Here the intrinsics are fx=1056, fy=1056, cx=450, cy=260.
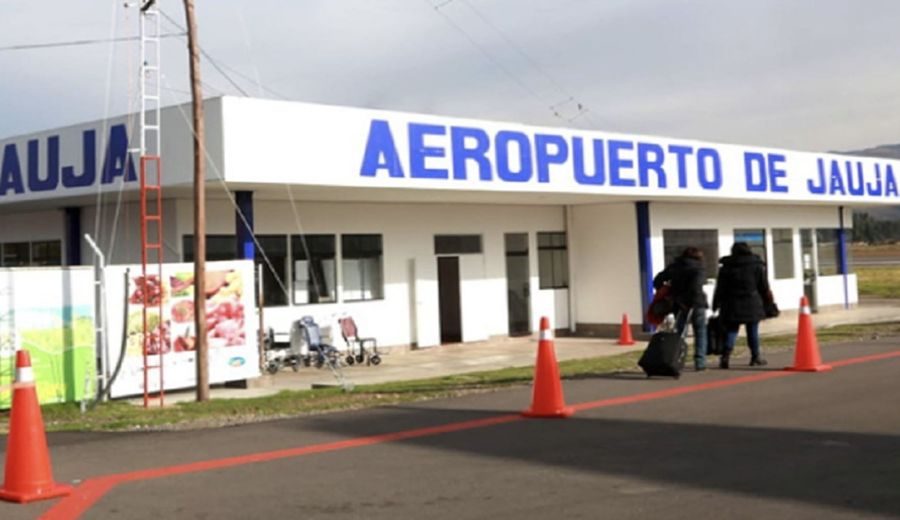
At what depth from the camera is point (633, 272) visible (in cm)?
2569

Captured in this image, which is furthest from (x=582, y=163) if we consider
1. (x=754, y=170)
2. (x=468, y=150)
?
(x=754, y=170)

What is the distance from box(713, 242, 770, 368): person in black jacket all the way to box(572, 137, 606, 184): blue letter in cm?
746

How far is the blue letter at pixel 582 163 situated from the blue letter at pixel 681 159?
2629 mm

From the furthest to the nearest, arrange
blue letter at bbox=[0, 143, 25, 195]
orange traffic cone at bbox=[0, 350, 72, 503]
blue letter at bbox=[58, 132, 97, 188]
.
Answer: blue letter at bbox=[0, 143, 25, 195] → blue letter at bbox=[58, 132, 97, 188] → orange traffic cone at bbox=[0, 350, 72, 503]

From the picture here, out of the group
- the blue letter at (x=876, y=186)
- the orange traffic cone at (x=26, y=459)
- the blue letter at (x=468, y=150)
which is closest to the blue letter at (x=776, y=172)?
the blue letter at (x=876, y=186)

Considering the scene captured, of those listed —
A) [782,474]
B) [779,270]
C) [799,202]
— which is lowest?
[782,474]

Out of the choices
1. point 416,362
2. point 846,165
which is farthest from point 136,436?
point 846,165

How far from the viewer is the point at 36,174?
19.4 m

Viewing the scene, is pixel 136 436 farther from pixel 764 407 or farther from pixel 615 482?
pixel 764 407

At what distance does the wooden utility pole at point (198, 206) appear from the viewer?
45.5 feet

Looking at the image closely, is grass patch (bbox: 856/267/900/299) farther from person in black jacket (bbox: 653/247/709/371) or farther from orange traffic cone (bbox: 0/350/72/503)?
orange traffic cone (bbox: 0/350/72/503)

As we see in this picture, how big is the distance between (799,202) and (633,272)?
25.0 ft

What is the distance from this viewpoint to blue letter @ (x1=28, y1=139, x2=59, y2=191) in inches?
749

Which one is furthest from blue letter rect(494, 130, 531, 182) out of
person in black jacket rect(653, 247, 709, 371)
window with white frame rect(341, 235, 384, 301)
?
person in black jacket rect(653, 247, 709, 371)
